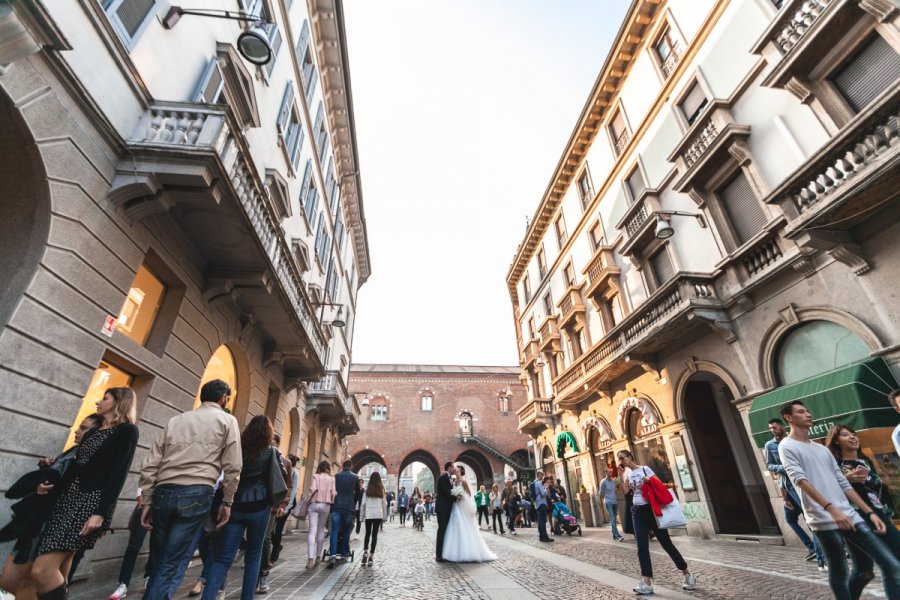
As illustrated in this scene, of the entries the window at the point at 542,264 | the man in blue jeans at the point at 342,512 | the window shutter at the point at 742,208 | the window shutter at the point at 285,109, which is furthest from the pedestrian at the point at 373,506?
the window at the point at 542,264

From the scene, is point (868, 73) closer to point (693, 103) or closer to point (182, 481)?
point (693, 103)

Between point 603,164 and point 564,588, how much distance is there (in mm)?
16702

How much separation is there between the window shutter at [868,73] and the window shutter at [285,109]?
12830 mm

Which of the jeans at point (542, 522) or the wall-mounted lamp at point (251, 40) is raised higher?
the wall-mounted lamp at point (251, 40)

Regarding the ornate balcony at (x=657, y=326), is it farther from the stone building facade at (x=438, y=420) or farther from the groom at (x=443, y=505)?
the stone building facade at (x=438, y=420)

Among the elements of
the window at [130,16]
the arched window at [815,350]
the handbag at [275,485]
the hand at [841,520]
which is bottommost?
the hand at [841,520]

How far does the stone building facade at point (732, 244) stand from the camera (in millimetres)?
7449

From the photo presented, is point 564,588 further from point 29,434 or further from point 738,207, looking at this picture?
point 738,207

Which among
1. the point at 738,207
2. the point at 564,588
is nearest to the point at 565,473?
the point at 738,207

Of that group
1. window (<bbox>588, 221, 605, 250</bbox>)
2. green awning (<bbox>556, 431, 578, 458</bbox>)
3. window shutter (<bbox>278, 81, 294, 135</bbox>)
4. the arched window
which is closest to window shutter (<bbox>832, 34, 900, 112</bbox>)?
the arched window

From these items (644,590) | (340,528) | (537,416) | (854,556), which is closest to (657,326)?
(644,590)

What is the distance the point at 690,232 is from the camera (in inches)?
496

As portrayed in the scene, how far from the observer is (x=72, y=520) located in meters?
3.10

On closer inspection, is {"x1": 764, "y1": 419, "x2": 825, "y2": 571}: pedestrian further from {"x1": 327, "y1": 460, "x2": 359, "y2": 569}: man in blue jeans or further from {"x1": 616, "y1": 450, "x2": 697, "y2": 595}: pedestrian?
{"x1": 327, "y1": 460, "x2": 359, "y2": 569}: man in blue jeans
